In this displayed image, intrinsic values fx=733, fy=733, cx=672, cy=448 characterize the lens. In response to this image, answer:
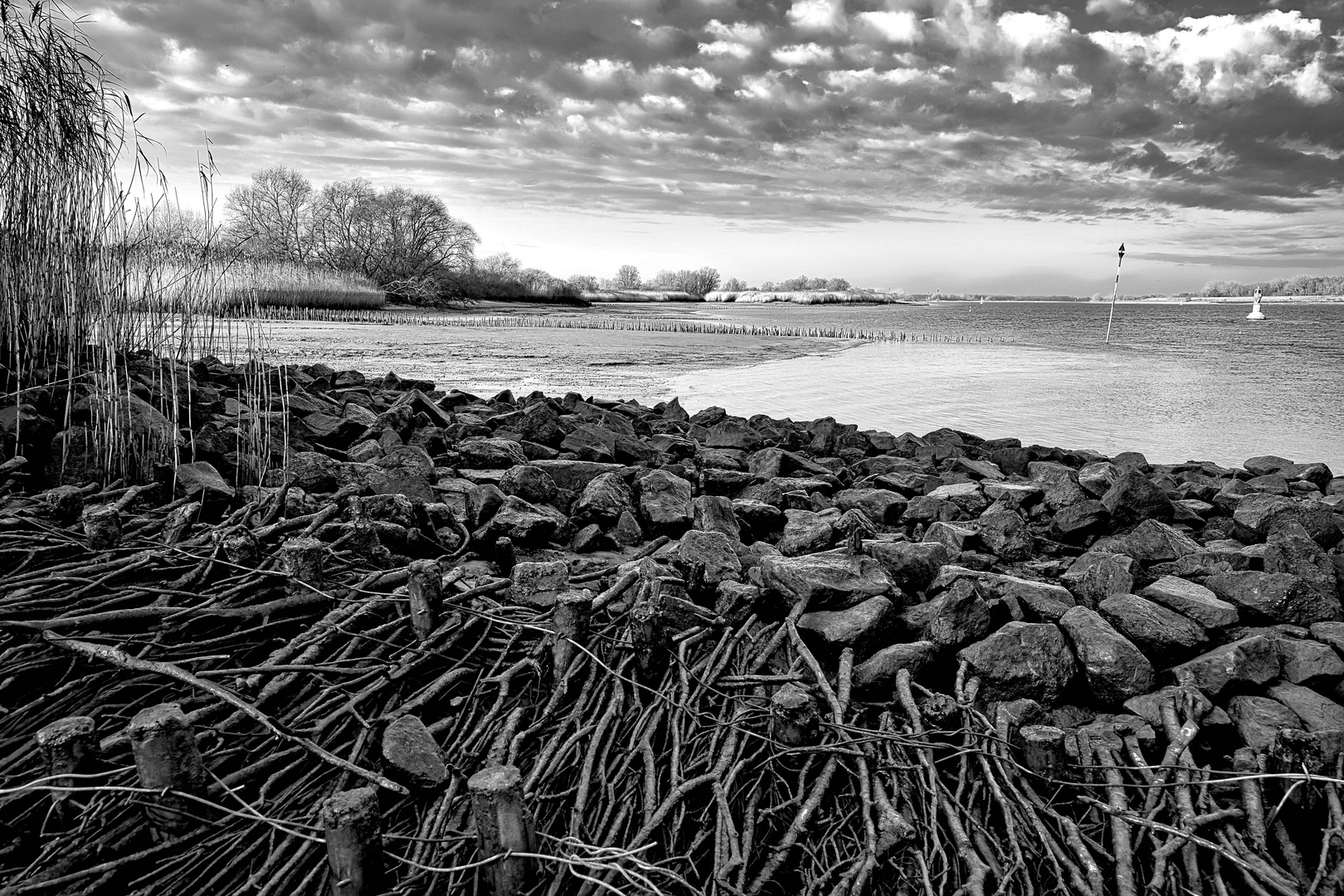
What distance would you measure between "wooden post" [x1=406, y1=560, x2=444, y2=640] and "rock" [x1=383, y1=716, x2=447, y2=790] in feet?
1.69

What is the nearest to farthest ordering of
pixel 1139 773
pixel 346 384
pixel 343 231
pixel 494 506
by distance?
pixel 1139 773 → pixel 494 506 → pixel 346 384 → pixel 343 231

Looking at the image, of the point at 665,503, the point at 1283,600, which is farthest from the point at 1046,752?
the point at 665,503

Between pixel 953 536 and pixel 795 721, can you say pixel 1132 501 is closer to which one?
pixel 953 536

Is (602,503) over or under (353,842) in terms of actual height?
over

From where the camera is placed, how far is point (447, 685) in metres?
2.57

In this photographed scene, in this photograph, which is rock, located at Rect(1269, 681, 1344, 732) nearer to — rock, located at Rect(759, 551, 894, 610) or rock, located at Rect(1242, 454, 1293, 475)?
rock, located at Rect(759, 551, 894, 610)

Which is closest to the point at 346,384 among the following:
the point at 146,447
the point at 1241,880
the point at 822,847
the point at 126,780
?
the point at 146,447

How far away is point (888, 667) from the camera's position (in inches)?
106

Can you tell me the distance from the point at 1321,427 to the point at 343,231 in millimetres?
54680

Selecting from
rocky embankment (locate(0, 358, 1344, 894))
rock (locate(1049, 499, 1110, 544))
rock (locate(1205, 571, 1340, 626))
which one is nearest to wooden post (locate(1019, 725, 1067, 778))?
rocky embankment (locate(0, 358, 1344, 894))

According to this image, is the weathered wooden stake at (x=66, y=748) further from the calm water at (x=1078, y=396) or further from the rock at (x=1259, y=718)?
the calm water at (x=1078, y=396)

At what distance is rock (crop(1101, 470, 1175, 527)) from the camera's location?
4.83 metres

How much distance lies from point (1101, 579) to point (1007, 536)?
850mm

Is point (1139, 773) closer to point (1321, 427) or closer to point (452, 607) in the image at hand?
point (452, 607)
